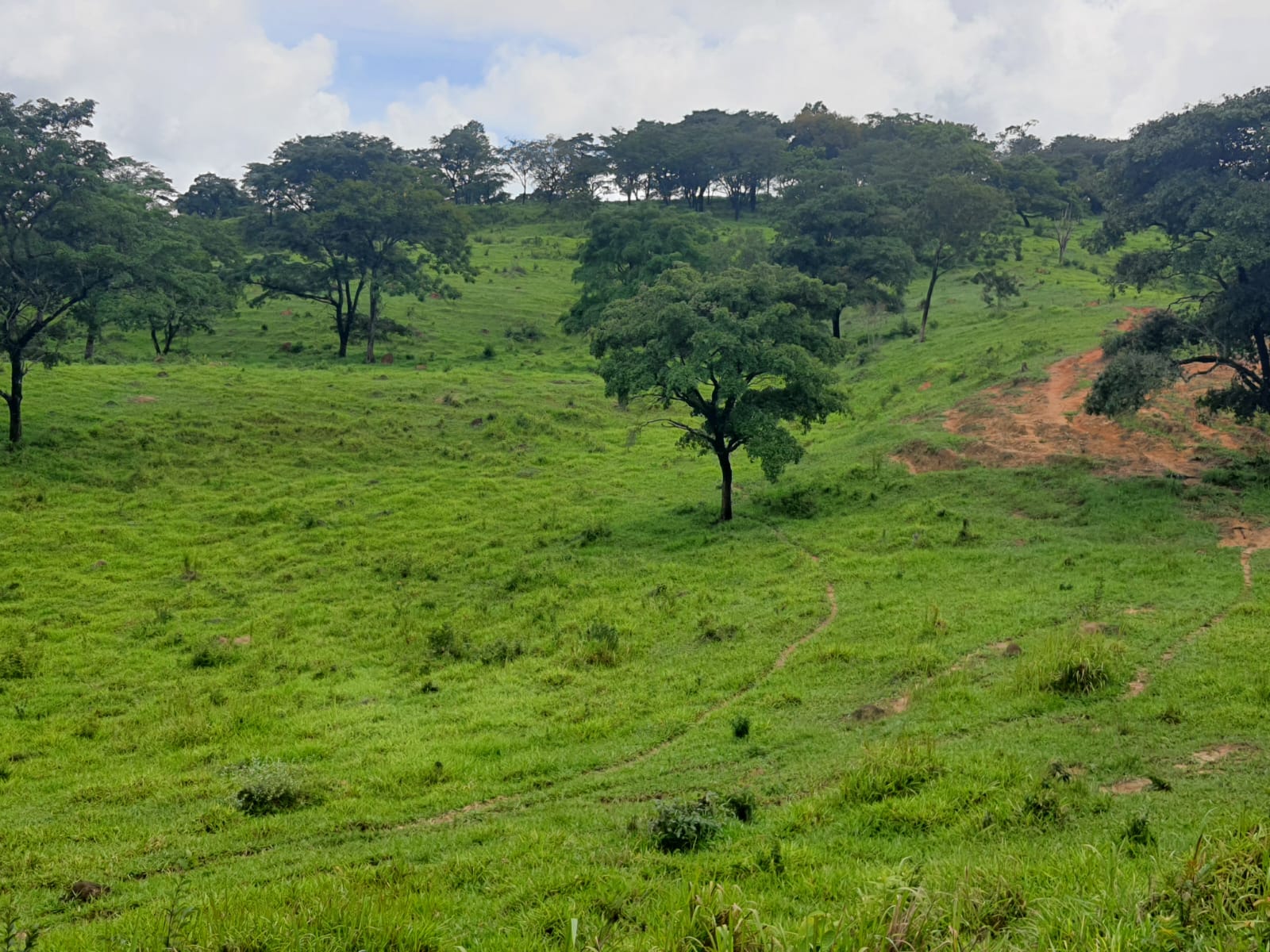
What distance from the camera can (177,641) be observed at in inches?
728

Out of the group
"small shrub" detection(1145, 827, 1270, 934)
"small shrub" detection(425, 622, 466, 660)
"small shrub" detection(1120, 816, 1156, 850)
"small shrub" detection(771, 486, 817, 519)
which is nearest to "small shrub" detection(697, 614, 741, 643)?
"small shrub" detection(425, 622, 466, 660)

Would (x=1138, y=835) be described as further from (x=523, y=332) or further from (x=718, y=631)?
(x=523, y=332)

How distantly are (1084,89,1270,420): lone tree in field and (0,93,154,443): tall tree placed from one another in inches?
1263

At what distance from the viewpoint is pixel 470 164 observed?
335ft

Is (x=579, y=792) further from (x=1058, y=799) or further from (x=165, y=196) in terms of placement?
(x=165, y=196)

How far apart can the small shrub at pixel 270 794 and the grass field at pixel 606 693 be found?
0.16 ft

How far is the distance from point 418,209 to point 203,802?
145 ft

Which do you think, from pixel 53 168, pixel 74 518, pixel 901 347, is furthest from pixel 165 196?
pixel 901 347

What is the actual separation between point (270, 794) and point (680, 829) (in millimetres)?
5306

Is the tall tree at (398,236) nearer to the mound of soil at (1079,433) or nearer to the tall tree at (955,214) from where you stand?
the tall tree at (955,214)

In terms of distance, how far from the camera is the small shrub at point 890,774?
30.0 feet

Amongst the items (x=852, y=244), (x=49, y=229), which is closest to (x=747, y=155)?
(x=852, y=244)

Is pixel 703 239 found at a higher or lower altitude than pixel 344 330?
higher

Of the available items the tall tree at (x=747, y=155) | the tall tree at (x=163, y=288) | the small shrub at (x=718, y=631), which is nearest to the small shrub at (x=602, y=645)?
the small shrub at (x=718, y=631)
